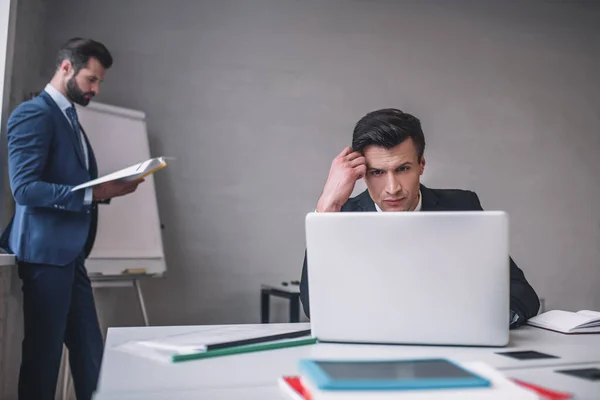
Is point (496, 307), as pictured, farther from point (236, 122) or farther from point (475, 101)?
point (475, 101)

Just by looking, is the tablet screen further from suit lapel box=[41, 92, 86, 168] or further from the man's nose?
suit lapel box=[41, 92, 86, 168]

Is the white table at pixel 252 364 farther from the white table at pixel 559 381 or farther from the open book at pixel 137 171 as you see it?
the open book at pixel 137 171

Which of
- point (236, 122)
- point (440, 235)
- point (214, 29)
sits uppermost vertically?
point (214, 29)

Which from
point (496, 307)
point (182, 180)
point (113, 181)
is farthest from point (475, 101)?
point (496, 307)

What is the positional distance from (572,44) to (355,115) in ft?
5.74

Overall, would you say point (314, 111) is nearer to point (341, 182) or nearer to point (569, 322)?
point (341, 182)

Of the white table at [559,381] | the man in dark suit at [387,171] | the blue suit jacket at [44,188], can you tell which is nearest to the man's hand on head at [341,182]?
the man in dark suit at [387,171]

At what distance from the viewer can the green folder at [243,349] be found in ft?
3.24

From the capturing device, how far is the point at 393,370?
783 millimetres

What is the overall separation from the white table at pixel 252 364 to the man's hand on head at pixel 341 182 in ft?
1.99

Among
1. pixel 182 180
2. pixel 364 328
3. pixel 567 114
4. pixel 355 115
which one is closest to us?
pixel 364 328

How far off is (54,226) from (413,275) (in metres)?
1.53

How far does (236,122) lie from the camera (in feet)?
11.9

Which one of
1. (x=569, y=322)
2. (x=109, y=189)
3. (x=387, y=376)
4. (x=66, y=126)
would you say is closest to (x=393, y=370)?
(x=387, y=376)
